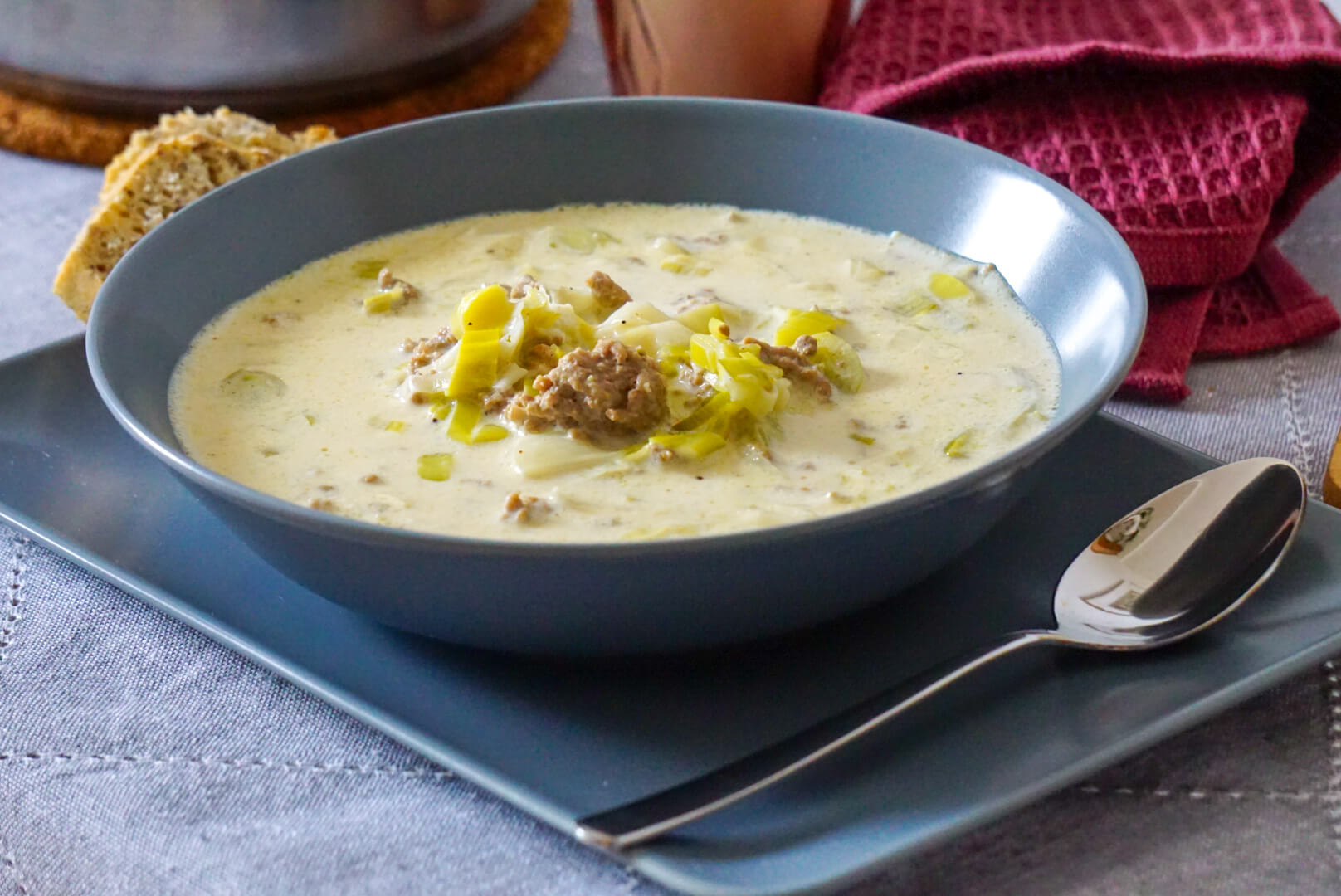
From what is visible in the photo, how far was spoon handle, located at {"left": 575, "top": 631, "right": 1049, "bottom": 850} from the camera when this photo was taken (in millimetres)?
1340

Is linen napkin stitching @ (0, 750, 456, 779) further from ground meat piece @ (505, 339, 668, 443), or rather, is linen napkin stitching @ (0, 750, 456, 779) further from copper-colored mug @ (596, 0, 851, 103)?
copper-colored mug @ (596, 0, 851, 103)

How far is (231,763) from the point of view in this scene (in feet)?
5.32

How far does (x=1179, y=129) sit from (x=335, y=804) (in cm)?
197

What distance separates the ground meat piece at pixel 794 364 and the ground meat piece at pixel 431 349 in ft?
1.45

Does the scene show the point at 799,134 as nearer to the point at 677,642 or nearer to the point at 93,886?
the point at 677,642

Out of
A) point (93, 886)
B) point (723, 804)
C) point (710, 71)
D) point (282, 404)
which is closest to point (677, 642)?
point (723, 804)

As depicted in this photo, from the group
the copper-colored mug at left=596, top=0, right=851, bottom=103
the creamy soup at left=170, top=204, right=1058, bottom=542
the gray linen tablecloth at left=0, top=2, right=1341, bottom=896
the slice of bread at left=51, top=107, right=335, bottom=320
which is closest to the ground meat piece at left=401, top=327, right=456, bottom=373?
the creamy soup at left=170, top=204, right=1058, bottom=542

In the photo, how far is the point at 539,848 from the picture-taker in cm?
150

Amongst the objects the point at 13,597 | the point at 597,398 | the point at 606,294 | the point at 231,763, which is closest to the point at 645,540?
the point at 597,398

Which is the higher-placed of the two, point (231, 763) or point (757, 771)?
point (757, 771)

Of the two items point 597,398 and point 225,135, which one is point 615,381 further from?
point 225,135

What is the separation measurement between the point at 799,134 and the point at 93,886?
1659mm

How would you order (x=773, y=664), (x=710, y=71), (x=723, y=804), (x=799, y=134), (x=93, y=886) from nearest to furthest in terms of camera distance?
(x=723, y=804) → (x=93, y=886) → (x=773, y=664) → (x=799, y=134) → (x=710, y=71)

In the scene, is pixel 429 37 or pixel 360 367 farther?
pixel 429 37
